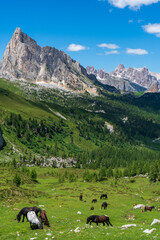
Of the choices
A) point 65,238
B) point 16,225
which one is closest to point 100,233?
point 65,238

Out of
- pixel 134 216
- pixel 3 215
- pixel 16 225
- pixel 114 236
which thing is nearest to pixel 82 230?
pixel 114 236

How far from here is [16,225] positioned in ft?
105

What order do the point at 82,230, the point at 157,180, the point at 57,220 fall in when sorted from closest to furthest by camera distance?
the point at 82,230
the point at 57,220
the point at 157,180

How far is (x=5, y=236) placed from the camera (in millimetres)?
26234

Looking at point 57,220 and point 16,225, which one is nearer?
point 16,225

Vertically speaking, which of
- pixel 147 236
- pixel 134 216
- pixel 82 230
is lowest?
pixel 134 216

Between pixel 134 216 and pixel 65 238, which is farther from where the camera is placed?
pixel 134 216

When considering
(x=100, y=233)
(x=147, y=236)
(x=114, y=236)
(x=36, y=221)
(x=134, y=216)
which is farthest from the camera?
(x=134, y=216)

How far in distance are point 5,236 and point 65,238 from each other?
25.7ft

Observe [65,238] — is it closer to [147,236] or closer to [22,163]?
[147,236]

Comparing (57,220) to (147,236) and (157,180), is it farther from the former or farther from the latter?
(157,180)

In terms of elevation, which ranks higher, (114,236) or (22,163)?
(114,236)

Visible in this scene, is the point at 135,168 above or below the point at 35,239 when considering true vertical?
below

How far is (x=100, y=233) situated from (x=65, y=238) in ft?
14.3
